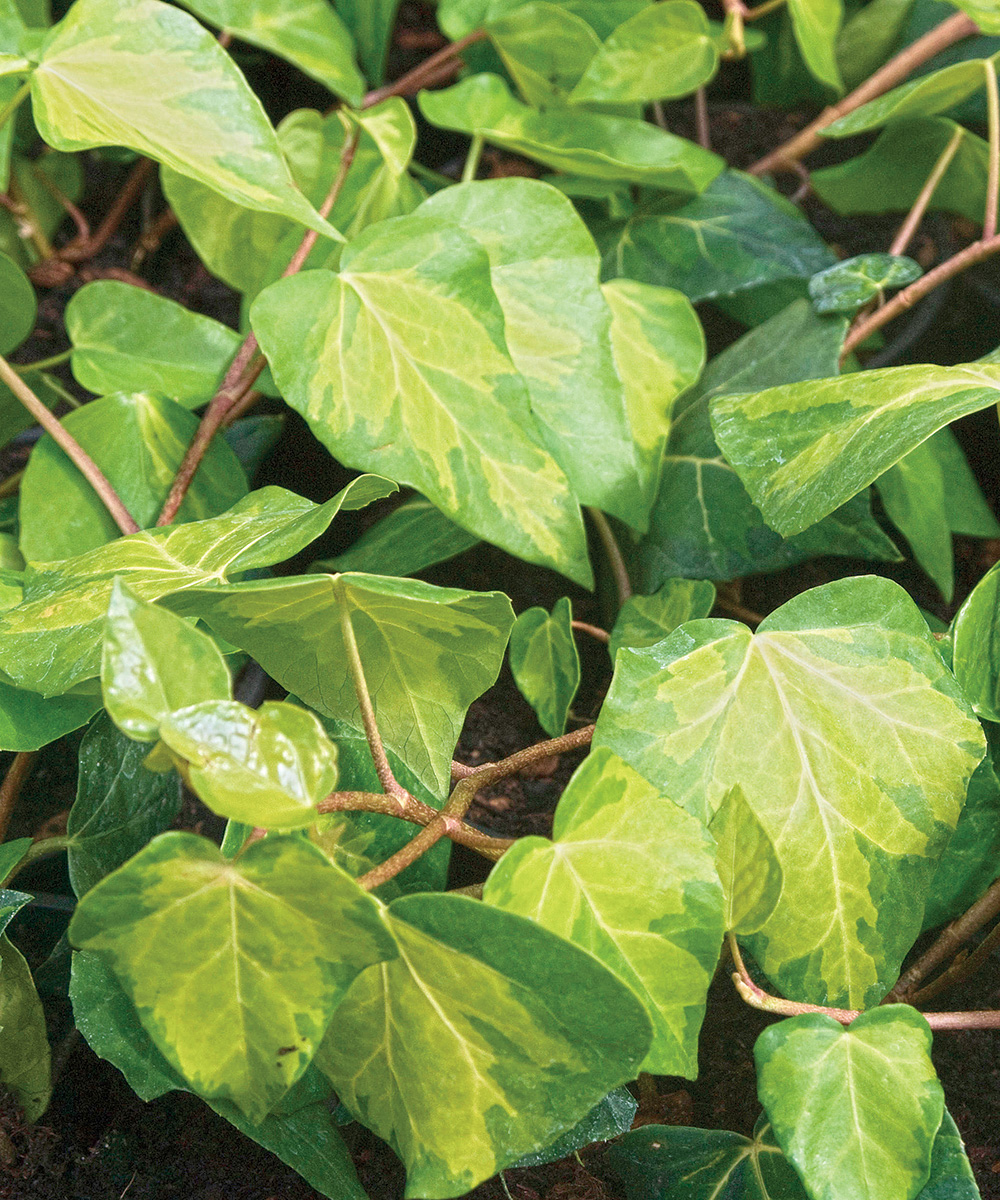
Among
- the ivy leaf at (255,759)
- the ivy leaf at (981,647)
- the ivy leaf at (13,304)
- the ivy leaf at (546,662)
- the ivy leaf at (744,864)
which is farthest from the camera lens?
the ivy leaf at (13,304)

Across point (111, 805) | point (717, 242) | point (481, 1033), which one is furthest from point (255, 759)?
point (717, 242)

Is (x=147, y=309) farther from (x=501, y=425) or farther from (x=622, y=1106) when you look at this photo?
(x=622, y=1106)

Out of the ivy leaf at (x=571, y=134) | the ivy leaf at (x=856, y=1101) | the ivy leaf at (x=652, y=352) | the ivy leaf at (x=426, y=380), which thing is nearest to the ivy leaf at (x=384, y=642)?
the ivy leaf at (x=426, y=380)

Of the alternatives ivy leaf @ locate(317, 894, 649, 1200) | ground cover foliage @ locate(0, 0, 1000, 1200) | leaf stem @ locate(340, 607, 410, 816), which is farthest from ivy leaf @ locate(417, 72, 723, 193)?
ivy leaf @ locate(317, 894, 649, 1200)

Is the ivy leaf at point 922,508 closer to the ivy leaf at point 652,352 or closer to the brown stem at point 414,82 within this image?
the ivy leaf at point 652,352

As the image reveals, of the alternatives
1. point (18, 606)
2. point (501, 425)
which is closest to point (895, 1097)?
point (501, 425)

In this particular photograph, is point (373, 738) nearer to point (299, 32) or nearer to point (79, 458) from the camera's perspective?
point (79, 458)
